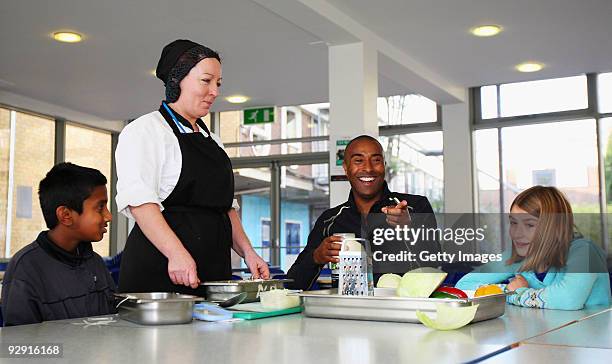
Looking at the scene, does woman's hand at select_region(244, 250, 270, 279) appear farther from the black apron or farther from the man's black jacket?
the man's black jacket

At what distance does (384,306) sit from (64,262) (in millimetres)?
1024

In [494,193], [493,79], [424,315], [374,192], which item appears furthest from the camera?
[494,193]

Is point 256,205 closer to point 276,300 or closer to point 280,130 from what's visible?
point 280,130

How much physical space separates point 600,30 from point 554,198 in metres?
3.77

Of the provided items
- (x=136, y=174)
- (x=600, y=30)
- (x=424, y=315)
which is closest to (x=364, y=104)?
(x=600, y=30)

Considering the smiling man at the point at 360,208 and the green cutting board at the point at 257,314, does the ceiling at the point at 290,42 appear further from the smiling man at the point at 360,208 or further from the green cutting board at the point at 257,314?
the green cutting board at the point at 257,314

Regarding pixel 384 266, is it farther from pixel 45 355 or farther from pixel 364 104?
pixel 364 104

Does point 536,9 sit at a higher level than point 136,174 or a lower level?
higher

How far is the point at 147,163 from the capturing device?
176 centimetres

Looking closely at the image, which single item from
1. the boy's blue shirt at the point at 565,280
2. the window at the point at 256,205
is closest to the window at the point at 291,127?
the window at the point at 256,205

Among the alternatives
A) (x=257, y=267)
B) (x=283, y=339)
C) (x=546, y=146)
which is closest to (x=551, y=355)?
(x=283, y=339)

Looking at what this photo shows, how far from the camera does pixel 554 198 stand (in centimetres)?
209

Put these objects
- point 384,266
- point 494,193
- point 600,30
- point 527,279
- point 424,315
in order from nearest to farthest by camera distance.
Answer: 1. point 424,315
2. point 384,266
3. point 527,279
4. point 600,30
5. point 494,193

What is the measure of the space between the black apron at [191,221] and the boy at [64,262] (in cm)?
15
